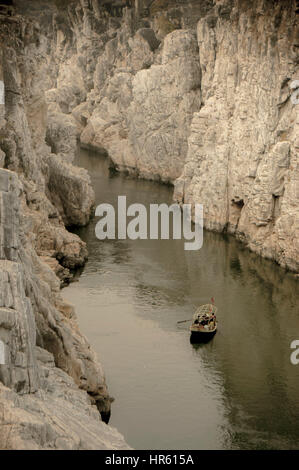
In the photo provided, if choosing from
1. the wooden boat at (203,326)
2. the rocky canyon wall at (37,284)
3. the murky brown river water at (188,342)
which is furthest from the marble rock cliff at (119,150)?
the wooden boat at (203,326)

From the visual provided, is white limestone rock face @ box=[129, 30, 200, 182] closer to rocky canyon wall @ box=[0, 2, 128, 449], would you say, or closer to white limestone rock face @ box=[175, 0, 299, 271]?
white limestone rock face @ box=[175, 0, 299, 271]

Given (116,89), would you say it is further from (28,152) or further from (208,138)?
(28,152)

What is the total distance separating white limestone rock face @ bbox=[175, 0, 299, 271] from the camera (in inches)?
1855

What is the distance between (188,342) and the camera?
3512 cm

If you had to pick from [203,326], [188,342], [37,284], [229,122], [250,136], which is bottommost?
[188,342]

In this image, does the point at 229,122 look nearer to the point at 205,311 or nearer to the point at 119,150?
the point at 205,311

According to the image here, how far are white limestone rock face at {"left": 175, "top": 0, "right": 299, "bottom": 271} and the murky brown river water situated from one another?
2.17 meters

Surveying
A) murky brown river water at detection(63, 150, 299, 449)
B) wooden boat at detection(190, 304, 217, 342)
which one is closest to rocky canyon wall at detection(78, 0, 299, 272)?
murky brown river water at detection(63, 150, 299, 449)

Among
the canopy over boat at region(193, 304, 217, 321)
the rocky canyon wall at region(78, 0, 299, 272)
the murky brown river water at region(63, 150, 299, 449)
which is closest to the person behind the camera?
the murky brown river water at region(63, 150, 299, 449)

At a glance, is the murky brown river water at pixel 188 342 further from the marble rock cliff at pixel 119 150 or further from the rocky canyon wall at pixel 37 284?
the rocky canyon wall at pixel 37 284

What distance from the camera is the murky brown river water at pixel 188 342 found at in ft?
90.1

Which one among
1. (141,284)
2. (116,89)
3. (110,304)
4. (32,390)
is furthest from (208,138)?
(32,390)

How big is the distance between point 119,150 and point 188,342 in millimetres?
47815

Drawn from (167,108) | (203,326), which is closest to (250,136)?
(203,326)
